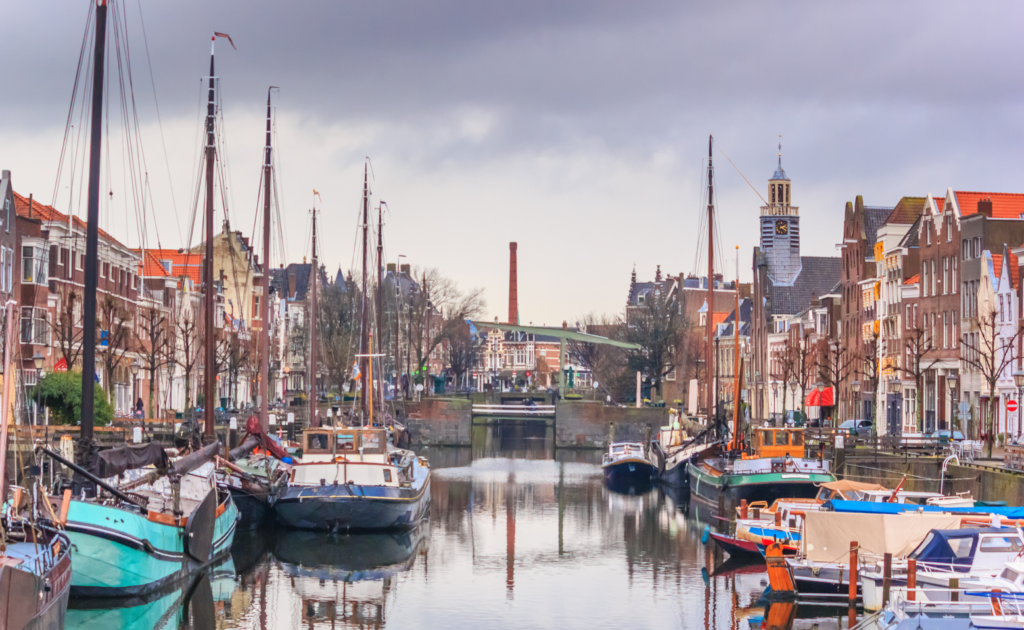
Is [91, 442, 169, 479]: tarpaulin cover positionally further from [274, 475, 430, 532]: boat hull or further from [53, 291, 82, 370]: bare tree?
[53, 291, 82, 370]: bare tree

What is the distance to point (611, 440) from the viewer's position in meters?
99.6

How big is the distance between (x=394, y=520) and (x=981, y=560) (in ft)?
74.6

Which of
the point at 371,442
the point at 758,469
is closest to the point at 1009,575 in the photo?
the point at 371,442

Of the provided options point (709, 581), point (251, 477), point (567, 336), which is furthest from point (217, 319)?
point (709, 581)

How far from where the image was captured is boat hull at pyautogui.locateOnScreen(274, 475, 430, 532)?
4491 centimetres

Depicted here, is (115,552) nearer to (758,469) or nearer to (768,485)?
(768,485)

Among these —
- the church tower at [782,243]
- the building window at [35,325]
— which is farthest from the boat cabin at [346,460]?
the church tower at [782,243]

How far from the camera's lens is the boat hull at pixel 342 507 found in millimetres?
44906

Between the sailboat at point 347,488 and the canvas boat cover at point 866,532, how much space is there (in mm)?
16611

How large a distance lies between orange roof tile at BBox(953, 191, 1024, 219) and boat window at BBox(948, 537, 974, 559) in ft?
166

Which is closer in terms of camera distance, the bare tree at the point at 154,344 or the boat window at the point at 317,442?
the boat window at the point at 317,442

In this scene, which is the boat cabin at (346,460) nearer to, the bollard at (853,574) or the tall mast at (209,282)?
the tall mast at (209,282)

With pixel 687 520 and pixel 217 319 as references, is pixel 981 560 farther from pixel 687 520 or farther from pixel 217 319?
pixel 217 319

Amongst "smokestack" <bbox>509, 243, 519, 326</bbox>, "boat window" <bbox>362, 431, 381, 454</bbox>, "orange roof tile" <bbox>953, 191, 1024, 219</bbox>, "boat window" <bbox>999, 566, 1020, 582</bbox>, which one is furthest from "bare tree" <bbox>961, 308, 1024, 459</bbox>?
"smokestack" <bbox>509, 243, 519, 326</bbox>
